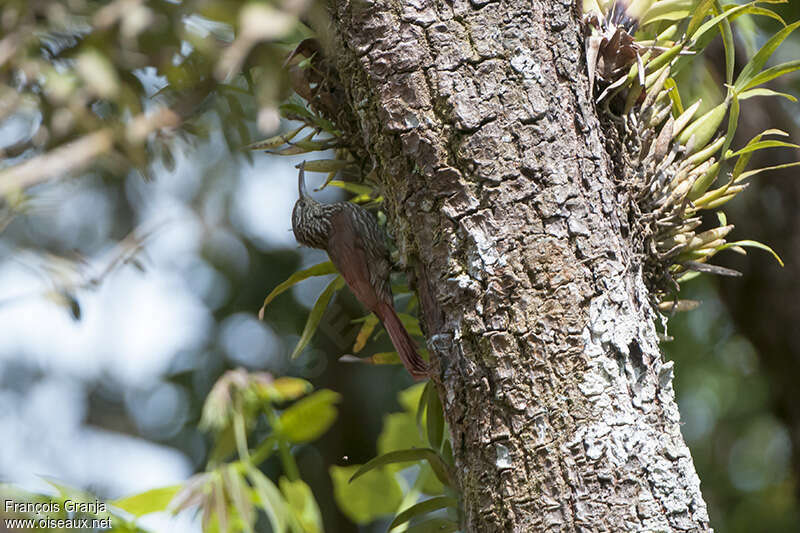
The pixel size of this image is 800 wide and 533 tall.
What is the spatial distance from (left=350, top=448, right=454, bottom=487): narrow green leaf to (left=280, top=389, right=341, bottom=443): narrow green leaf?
34 centimetres

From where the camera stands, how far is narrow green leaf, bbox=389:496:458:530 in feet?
2.52

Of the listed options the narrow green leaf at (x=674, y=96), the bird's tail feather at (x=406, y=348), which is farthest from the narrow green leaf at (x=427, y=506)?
the narrow green leaf at (x=674, y=96)

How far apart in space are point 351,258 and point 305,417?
452mm

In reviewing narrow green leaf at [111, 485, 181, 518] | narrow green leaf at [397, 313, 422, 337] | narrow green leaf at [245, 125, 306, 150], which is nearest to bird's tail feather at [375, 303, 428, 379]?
narrow green leaf at [397, 313, 422, 337]

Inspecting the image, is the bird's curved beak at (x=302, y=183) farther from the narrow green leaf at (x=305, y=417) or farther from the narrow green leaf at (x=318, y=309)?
A: the narrow green leaf at (x=305, y=417)

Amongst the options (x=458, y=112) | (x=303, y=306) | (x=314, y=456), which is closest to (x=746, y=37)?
(x=458, y=112)

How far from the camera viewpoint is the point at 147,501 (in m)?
0.99

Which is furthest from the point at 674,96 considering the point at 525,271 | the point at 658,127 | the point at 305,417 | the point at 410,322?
the point at 305,417

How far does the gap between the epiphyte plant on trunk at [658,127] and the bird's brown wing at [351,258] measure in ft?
0.91

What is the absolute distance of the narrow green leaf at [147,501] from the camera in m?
0.98

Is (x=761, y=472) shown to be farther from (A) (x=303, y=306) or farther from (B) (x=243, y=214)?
(B) (x=243, y=214)

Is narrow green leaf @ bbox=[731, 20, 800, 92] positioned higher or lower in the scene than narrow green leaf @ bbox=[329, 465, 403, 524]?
higher

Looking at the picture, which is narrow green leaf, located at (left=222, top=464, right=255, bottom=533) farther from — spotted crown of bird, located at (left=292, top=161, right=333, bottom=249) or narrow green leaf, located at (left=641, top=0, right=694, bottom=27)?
narrow green leaf, located at (left=641, top=0, right=694, bottom=27)

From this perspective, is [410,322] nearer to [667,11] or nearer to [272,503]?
[272,503]
